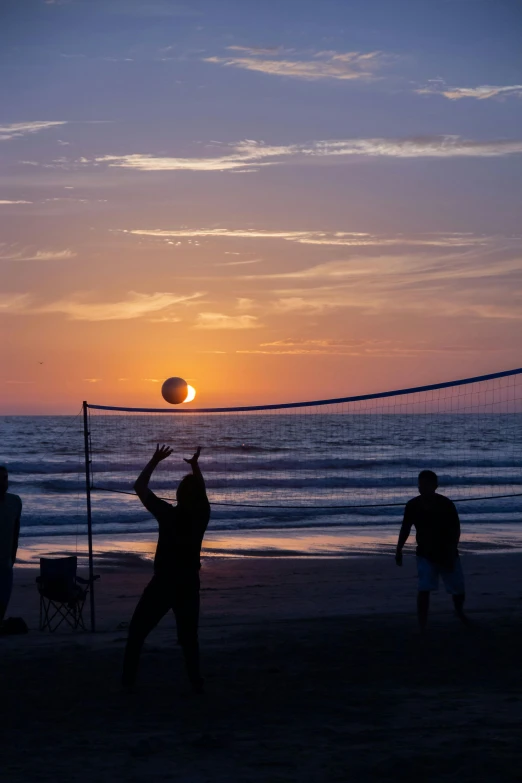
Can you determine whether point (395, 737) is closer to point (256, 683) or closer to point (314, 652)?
point (256, 683)

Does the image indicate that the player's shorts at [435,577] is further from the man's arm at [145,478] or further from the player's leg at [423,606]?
the man's arm at [145,478]

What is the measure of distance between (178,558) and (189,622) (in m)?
0.44

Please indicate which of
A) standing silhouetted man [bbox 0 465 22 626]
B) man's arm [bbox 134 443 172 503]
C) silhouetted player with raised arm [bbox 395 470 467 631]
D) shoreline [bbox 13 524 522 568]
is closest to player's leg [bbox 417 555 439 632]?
silhouetted player with raised arm [bbox 395 470 467 631]

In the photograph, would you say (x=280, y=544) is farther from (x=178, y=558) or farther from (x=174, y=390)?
(x=178, y=558)

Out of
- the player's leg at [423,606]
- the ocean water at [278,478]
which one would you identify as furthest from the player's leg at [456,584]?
the ocean water at [278,478]

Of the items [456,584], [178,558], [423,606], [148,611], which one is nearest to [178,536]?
[178,558]

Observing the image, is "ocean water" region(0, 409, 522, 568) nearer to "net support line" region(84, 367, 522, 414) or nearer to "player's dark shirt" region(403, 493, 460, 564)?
"net support line" region(84, 367, 522, 414)

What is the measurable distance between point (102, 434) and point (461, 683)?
160 feet

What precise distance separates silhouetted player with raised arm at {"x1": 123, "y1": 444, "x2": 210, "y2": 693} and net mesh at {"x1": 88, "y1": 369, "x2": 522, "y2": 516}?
330 centimetres

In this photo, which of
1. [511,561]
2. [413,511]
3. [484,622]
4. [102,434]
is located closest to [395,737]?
[413,511]

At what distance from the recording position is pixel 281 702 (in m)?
6.04

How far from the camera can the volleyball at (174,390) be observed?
32.4 ft

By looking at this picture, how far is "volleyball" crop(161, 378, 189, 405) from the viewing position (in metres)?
9.87

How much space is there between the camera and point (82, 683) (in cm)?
652
